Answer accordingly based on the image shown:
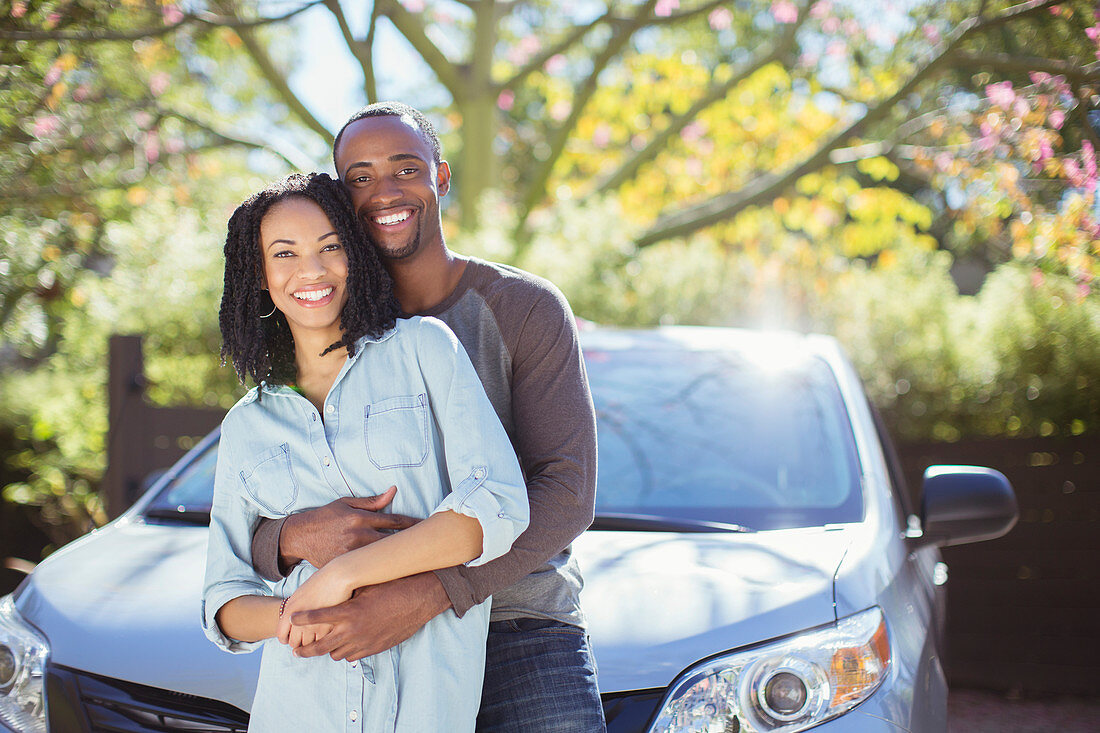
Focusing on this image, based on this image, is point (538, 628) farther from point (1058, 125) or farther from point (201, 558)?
point (1058, 125)

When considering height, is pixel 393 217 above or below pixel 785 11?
below

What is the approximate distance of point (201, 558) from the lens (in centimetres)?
242

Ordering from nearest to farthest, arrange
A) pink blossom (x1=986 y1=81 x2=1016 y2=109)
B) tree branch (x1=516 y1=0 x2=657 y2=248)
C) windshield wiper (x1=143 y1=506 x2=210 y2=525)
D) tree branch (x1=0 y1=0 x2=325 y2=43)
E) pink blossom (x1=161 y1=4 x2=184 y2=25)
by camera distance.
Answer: windshield wiper (x1=143 y1=506 x2=210 y2=525), tree branch (x1=0 y1=0 x2=325 y2=43), pink blossom (x1=986 y1=81 x2=1016 y2=109), pink blossom (x1=161 y1=4 x2=184 y2=25), tree branch (x1=516 y1=0 x2=657 y2=248)

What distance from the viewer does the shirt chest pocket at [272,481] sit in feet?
5.76

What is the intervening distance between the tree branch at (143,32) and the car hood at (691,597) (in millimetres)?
3248

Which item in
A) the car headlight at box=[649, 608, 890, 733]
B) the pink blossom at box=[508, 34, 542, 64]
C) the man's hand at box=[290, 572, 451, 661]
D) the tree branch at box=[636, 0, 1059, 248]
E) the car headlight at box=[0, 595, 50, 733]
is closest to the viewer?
the man's hand at box=[290, 572, 451, 661]

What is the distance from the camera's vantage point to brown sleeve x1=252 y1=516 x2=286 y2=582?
1743 mm

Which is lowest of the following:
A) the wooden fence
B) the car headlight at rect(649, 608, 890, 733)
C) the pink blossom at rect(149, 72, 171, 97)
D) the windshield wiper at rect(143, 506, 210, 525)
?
the wooden fence

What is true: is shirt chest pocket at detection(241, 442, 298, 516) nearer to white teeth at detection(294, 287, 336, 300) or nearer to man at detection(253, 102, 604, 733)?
man at detection(253, 102, 604, 733)

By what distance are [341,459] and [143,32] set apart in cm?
433

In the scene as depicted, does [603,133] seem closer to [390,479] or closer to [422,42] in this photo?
[422,42]

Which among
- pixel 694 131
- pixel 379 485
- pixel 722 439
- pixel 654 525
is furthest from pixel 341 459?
pixel 694 131

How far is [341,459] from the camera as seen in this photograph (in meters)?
1.73

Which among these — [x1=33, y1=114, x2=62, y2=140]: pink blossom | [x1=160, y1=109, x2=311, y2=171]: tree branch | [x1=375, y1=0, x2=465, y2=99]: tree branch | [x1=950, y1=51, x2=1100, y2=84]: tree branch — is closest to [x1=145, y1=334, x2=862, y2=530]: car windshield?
[x1=33, y1=114, x2=62, y2=140]: pink blossom
